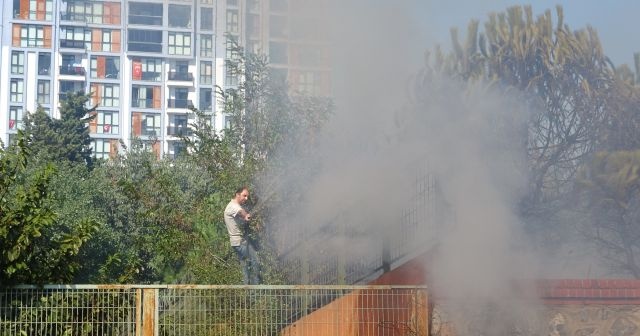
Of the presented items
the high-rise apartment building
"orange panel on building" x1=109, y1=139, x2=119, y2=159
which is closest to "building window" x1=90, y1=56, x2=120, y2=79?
the high-rise apartment building

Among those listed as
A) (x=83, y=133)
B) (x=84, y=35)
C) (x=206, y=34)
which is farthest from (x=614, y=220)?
(x=84, y=35)

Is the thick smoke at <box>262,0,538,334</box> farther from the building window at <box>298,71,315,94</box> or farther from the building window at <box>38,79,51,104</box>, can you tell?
→ the building window at <box>38,79,51,104</box>

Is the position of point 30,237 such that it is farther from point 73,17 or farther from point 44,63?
point 73,17

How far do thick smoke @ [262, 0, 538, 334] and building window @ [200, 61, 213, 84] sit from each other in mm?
83036

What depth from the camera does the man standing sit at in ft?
37.4

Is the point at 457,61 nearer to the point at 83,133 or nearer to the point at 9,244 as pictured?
the point at 9,244

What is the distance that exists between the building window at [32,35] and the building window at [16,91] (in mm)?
3815

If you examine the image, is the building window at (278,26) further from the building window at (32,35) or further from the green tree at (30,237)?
the building window at (32,35)

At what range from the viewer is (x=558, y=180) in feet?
50.3

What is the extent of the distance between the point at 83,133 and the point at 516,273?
46308 millimetres

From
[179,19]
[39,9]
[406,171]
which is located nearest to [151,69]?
[179,19]

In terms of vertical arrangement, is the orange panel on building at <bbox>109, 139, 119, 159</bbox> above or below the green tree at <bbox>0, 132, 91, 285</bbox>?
above

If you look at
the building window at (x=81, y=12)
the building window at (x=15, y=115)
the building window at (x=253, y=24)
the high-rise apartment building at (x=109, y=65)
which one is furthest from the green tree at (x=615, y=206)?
the building window at (x=81, y=12)

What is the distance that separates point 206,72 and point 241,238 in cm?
8820
